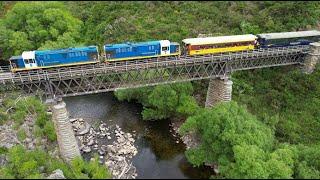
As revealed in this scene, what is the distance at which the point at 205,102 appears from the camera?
173 feet

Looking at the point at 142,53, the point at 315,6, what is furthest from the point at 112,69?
the point at 315,6

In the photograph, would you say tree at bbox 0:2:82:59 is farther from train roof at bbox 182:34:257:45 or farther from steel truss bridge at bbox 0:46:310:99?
train roof at bbox 182:34:257:45

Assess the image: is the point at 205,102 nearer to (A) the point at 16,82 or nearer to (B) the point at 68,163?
(B) the point at 68,163

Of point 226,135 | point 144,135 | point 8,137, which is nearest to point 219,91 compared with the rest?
point 226,135

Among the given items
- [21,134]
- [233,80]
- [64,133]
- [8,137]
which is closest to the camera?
[64,133]

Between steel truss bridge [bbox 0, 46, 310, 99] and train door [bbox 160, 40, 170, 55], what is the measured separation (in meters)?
1.20

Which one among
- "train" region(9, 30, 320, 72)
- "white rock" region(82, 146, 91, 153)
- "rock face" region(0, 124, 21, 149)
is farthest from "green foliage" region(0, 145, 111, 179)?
"train" region(9, 30, 320, 72)

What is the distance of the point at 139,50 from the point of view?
44344mm

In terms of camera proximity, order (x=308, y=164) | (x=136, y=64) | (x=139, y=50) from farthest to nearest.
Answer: (x=139, y=50) < (x=136, y=64) < (x=308, y=164)

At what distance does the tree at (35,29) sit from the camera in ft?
226

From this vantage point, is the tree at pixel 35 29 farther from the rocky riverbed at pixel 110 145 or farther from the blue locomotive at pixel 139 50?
the blue locomotive at pixel 139 50

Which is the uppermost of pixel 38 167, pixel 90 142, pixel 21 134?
pixel 21 134

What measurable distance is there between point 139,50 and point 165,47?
3.51m

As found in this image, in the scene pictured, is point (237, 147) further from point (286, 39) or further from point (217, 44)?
point (286, 39)
